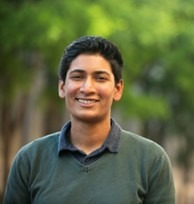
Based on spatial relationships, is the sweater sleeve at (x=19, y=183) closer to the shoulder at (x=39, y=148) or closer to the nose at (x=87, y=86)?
the shoulder at (x=39, y=148)

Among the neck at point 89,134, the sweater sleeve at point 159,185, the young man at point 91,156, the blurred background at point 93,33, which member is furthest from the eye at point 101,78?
the blurred background at point 93,33

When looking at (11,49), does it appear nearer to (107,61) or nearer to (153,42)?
(153,42)

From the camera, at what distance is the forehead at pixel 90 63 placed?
2.98 meters

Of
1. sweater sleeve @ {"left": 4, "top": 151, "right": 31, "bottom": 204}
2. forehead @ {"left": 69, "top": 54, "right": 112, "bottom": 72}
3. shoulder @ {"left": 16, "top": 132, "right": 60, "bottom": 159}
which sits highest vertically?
forehead @ {"left": 69, "top": 54, "right": 112, "bottom": 72}

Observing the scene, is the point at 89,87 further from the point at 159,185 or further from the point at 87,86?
the point at 159,185

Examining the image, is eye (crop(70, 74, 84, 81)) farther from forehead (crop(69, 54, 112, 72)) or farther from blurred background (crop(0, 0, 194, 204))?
blurred background (crop(0, 0, 194, 204))

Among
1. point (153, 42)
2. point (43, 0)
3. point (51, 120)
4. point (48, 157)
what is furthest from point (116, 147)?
point (51, 120)

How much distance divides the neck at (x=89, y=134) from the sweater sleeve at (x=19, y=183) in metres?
0.26

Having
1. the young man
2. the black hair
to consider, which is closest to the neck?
the young man

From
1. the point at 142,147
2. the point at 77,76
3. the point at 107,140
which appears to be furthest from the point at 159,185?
the point at 77,76

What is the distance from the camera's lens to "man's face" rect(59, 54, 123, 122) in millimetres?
2957

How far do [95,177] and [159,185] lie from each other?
0.92 ft

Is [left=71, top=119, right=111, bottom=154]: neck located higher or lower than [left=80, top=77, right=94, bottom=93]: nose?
lower

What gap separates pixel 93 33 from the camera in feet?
31.6
